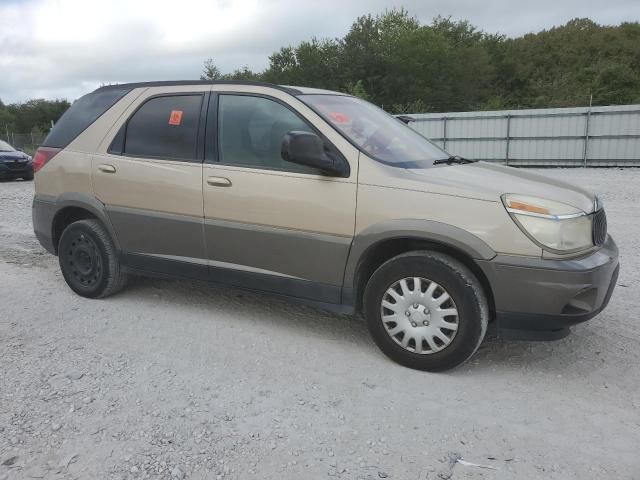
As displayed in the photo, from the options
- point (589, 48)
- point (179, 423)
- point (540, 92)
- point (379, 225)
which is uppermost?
point (589, 48)

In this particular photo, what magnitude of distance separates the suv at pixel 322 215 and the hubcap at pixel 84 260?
0.01 meters

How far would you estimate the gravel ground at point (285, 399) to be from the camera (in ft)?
8.55

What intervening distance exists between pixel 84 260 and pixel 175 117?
61.3 inches

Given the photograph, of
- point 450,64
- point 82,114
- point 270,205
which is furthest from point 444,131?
point 450,64

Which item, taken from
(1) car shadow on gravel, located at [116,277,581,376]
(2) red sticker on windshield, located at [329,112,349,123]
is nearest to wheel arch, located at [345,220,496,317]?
(1) car shadow on gravel, located at [116,277,581,376]

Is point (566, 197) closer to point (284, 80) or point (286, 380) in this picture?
point (286, 380)

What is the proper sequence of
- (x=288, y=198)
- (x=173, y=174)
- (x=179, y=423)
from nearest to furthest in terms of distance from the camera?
(x=179, y=423)
(x=288, y=198)
(x=173, y=174)

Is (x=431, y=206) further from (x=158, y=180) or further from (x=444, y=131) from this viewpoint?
(x=444, y=131)

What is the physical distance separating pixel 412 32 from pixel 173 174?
54470 mm

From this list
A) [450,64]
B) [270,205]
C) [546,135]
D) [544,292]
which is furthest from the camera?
[450,64]

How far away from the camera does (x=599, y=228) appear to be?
11.5 ft

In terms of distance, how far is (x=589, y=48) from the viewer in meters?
47.7

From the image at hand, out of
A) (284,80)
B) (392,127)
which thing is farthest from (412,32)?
(392,127)

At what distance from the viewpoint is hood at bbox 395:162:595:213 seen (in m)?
3.32
